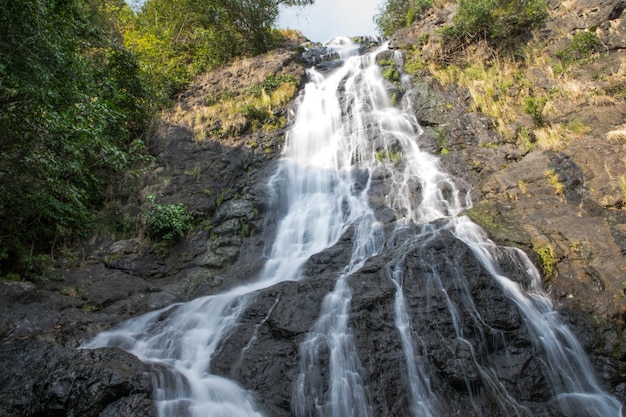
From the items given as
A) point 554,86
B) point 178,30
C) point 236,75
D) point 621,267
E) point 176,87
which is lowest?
point 621,267

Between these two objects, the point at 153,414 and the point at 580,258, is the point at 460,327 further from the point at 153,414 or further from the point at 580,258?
the point at 153,414

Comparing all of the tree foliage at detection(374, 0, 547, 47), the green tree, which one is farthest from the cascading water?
the tree foliage at detection(374, 0, 547, 47)

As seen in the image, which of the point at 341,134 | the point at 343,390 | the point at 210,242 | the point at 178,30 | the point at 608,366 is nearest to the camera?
the point at 343,390

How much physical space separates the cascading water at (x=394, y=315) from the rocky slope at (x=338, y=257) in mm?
156

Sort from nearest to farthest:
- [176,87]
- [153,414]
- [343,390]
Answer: [153,414] < [343,390] < [176,87]

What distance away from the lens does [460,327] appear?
18.4ft

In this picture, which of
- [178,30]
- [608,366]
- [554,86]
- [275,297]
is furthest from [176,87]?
[608,366]

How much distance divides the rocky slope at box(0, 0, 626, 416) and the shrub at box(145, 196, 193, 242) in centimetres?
28

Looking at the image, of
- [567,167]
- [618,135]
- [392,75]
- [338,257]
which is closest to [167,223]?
[338,257]

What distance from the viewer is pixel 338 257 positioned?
805cm

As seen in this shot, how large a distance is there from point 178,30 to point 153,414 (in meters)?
20.2

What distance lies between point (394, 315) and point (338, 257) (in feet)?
8.02

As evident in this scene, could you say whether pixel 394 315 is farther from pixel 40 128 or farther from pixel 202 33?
pixel 202 33

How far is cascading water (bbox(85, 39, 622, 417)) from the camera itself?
485 cm
